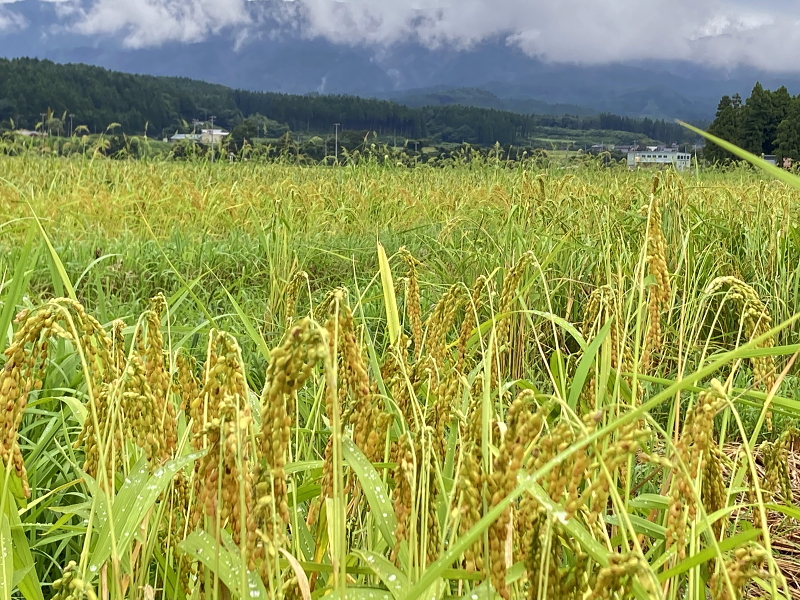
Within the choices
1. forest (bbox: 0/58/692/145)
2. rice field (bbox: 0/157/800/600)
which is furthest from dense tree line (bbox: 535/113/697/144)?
rice field (bbox: 0/157/800/600)

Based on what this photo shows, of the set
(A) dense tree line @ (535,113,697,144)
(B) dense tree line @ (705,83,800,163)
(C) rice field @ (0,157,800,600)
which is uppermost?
(A) dense tree line @ (535,113,697,144)

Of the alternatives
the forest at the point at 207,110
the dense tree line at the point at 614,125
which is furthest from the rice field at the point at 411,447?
the dense tree line at the point at 614,125

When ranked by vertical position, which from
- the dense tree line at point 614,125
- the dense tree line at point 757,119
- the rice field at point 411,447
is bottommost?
the rice field at point 411,447

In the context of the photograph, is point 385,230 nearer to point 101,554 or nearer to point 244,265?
point 244,265

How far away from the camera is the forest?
40562 millimetres

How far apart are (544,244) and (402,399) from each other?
92.6 inches

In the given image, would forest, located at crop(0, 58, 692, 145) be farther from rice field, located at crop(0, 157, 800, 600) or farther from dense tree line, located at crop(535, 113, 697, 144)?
rice field, located at crop(0, 157, 800, 600)

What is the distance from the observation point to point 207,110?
5328 centimetres

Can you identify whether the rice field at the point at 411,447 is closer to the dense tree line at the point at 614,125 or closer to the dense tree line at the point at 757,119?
the dense tree line at the point at 757,119

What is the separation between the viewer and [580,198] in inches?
157

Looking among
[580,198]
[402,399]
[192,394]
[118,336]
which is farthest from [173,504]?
[580,198]

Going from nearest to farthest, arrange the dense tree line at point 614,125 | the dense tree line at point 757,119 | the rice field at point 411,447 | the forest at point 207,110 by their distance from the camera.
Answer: the rice field at point 411,447, the dense tree line at point 757,119, the forest at point 207,110, the dense tree line at point 614,125

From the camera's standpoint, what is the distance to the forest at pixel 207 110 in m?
40.6

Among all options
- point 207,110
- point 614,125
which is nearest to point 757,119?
point 207,110
